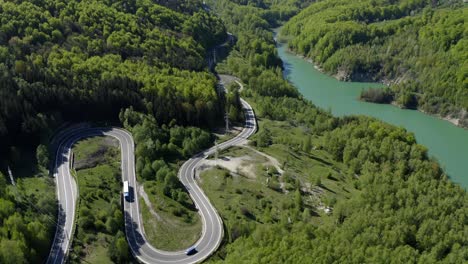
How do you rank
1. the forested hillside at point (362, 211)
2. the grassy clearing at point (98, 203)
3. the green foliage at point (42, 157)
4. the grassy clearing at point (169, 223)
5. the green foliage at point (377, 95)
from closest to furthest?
the grassy clearing at point (98, 203)
the forested hillside at point (362, 211)
the grassy clearing at point (169, 223)
the green foliage at point (42, 157)
the green foliage at point (377, 95)

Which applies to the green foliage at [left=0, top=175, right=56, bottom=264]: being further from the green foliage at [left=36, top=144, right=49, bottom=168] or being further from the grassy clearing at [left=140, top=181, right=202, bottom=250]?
the grassy clearing at [left=140, top=181, right=202, bottom=250]

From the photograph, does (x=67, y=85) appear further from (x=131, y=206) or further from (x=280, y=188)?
(x=280, y=188)

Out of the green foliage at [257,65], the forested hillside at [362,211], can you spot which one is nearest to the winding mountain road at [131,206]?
the forested hillside at [362,211]

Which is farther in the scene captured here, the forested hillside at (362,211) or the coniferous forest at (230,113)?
the coniferous forest at (230,113)

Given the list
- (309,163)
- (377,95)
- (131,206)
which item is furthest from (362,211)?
(377,95)

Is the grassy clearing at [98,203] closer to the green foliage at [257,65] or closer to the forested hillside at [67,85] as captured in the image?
the forested hillside at [67,85]

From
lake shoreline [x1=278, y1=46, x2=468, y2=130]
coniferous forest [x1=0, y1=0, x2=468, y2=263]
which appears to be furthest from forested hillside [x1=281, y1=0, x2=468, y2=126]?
lake shoreline [x1=278, y1=46, x2=468, y2=130]

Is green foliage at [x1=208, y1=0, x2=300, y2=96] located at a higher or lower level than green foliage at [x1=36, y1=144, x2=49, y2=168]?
higher
